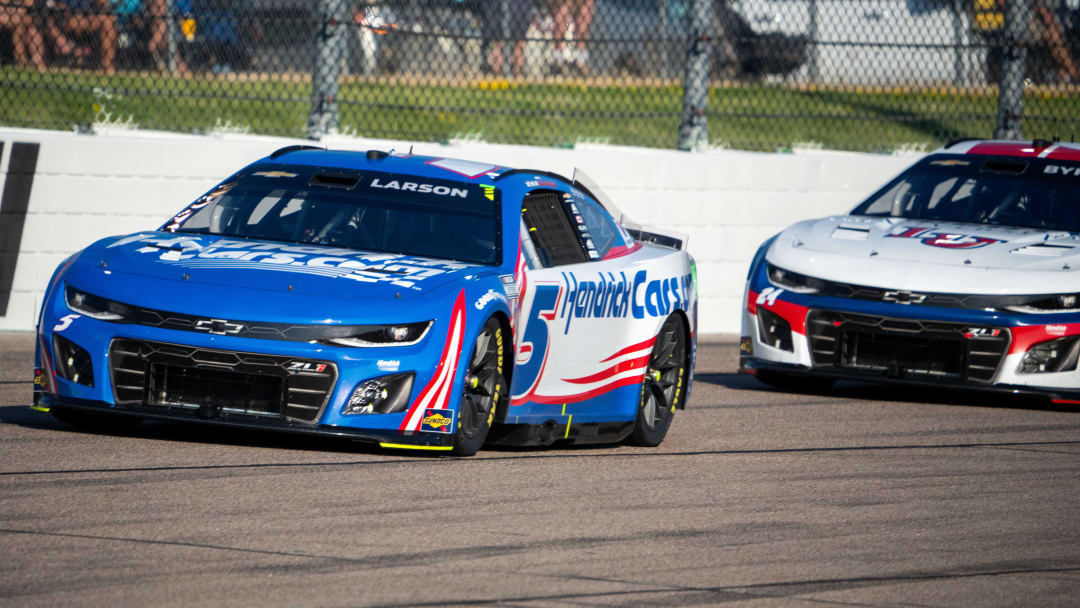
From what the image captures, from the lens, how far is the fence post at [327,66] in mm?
12250

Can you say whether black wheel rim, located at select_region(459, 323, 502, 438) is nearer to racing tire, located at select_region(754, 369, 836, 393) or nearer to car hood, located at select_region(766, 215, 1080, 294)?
car hood, located at select_region(766, 215, 1080, 294)

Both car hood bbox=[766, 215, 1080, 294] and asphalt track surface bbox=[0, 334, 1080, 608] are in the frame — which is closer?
asphalt track surface bbox=[0, 334, 1080, 608]

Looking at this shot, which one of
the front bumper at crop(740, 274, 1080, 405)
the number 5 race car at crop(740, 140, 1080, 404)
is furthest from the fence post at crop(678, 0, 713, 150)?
the front bumper at crop(740, 274, 1080, 405)

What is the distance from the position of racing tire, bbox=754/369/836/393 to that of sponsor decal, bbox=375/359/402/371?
182 inches

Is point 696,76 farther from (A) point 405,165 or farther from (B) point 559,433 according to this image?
(B) point 559,433

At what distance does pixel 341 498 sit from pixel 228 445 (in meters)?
1.10

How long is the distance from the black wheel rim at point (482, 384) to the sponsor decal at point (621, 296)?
22.7 inches

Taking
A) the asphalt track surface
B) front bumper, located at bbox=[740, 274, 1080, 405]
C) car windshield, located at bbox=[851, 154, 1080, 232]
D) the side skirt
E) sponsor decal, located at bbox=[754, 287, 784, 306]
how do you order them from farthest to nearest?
car windshield, located at bbox=[851, 154, 1080, 232]
sponsor decal, located at bbox=[754, 287, 784, 306]
front bumper, located at bbox=[740, 274, 1080, 405]
the side skirt
the asphalt track surface

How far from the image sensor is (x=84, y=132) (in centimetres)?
1193

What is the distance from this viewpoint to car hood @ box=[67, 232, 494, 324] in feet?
22.5

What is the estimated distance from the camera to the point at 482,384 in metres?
7.27

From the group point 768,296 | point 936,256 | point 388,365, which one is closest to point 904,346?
point 936,256

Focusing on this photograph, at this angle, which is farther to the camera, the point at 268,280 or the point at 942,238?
the point at 942,238

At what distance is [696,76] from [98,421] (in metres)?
7.29
